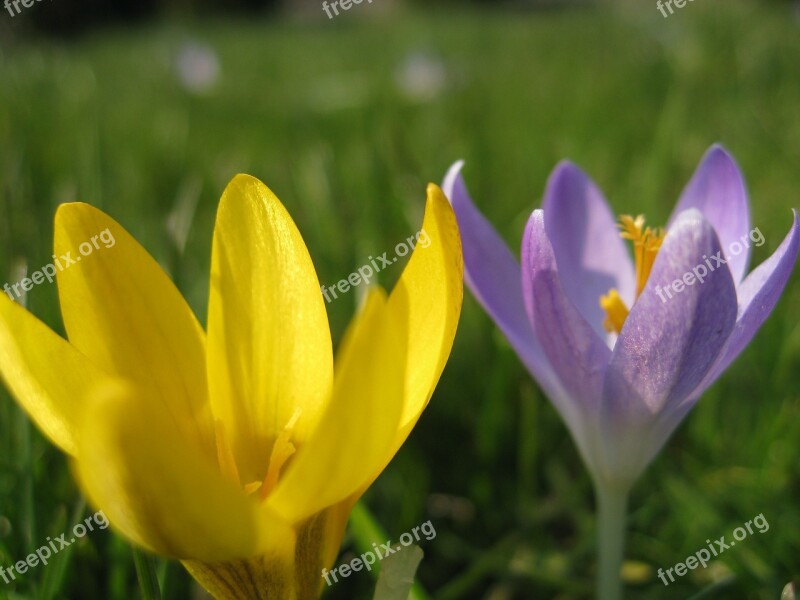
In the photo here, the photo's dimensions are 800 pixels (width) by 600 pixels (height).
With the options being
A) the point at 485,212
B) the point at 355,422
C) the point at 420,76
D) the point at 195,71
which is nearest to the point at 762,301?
the point at 355,422

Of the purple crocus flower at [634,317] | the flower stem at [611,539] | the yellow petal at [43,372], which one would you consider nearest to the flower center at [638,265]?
the purple crocus flower at [634,317]

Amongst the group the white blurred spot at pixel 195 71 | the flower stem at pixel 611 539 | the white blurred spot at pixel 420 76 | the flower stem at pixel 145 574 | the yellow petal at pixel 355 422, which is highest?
the white blurred spot at pixel 195 71

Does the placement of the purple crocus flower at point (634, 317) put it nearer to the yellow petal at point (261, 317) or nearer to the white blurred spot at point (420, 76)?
the yellow petal at point (261, 317)

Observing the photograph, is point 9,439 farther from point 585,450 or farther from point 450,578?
point 585,450

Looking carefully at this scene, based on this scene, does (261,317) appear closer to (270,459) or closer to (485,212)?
(270,459)

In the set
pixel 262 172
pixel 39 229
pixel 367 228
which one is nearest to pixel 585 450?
pixel 367 228

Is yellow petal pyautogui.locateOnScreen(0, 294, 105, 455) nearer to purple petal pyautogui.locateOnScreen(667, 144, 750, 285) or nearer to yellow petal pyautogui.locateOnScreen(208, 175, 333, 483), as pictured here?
yellow petal pyautogui.locateOnScreen(208, 175, 333, 483)
